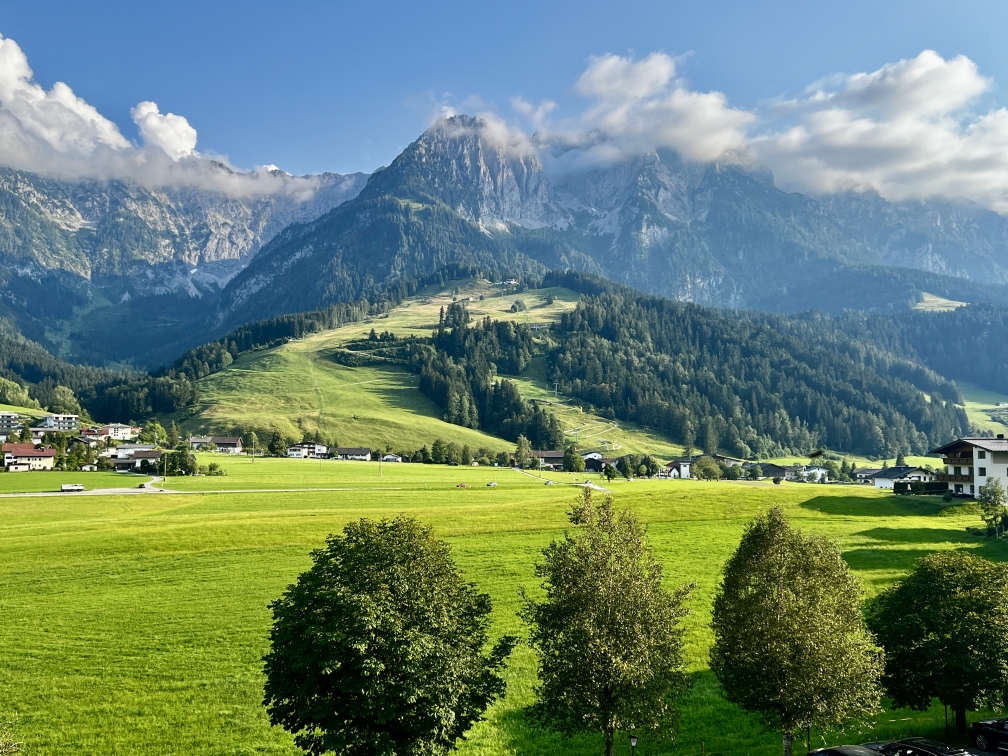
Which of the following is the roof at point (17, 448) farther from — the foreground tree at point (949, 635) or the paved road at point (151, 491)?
the foreground tree at point (949, 635)

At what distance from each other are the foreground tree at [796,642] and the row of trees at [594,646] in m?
0.08

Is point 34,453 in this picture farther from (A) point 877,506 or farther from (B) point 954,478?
(B) point 954,478

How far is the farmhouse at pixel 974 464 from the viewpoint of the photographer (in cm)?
9369

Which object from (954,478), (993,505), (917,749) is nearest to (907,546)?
(993,505)

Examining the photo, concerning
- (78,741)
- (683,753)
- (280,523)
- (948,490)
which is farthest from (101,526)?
(948,490)

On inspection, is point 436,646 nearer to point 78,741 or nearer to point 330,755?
point 330,755

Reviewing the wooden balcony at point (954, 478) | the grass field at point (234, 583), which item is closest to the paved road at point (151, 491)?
the grass field at point (234, 583)

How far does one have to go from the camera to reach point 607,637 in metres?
28.3

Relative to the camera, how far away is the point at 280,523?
84062 millimetres

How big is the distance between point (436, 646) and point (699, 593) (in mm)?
35693

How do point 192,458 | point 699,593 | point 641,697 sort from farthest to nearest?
1. point 192,458
2. point 699,593
3. point 641,697

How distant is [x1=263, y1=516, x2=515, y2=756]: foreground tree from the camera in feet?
84.7

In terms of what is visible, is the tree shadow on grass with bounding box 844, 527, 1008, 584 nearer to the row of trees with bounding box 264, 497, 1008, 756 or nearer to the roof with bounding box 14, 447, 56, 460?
the row of trees with bounding box 264, 497, 1008, 756

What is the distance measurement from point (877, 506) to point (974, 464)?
51.8 feet
